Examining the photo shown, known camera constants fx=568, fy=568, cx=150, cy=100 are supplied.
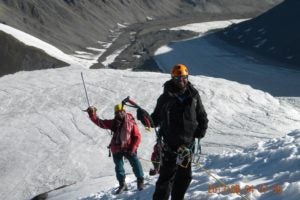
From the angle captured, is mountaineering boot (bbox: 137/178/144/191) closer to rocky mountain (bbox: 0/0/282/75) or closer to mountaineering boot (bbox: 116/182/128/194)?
mountaineering boot (bbox: 116/182/128/194)

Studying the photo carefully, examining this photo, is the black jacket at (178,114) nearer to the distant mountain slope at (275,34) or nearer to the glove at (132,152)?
the glove at (132,152)

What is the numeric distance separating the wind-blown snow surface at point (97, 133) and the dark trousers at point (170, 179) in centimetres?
132

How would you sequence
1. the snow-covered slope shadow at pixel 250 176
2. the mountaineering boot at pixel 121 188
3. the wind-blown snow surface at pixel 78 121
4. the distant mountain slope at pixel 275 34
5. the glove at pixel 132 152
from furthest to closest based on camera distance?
1. the distant mountain slope at pixel 275 34
2. the wind-blown snow surface at pixel 78 121
3. the mountaineering boot at pixel 121 188
4. the glove at pixel 132 152
5. the snow-covered slope shadow at pixel 250 176

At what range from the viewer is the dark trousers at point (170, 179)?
6961 mm

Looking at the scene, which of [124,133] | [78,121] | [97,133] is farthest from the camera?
[78,121]

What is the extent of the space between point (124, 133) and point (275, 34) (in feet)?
141

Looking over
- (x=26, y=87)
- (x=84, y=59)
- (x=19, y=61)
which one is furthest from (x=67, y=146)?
(x=84, y=59)

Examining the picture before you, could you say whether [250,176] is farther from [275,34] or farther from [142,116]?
[275,34]

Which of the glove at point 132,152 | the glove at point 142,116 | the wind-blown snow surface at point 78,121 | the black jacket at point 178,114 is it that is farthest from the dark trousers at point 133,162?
the wind-blown snow surface at point 78,121

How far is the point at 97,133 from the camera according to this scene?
21188 mm

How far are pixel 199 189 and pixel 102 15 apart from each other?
64224mm

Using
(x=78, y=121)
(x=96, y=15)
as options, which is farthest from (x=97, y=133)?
(x=96, y=15)

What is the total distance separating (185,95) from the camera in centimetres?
670

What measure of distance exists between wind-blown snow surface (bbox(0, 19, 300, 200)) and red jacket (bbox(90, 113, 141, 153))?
0.80 meters
